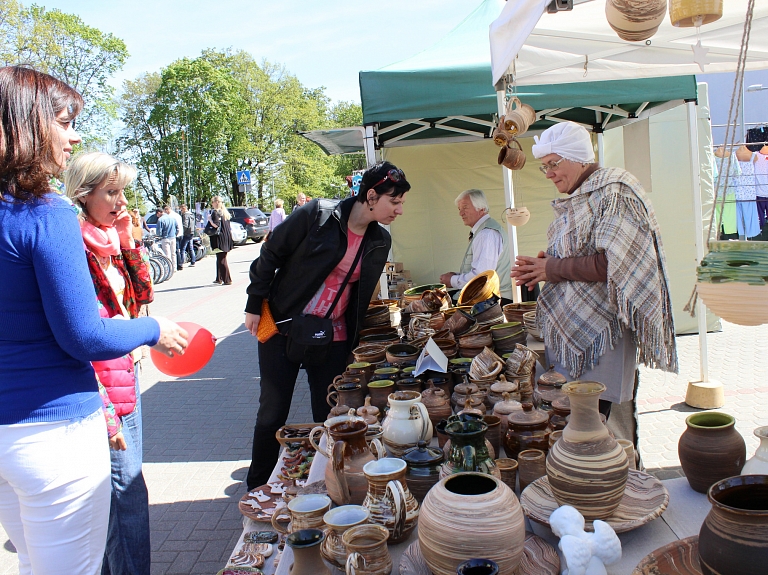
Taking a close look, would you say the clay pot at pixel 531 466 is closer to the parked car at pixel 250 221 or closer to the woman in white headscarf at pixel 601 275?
the woman in white headscarf at pixel 601 275

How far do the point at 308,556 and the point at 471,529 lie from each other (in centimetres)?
40

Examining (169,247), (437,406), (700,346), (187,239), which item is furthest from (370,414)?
(187,239)

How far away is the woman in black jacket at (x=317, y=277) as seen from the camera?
9.83 feet

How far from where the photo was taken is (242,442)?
486 centimetres

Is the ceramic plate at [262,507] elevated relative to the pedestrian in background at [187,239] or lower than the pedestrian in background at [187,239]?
lower

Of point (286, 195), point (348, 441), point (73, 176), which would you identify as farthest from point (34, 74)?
point (286, 195)

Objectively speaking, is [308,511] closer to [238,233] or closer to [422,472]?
[422,472]

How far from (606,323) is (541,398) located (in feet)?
1.64

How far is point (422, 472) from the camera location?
5.49 ft

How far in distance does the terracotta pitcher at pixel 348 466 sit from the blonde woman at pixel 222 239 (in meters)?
12.2

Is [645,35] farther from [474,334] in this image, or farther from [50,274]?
[50,274]

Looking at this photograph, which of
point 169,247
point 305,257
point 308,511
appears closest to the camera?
point 308,511

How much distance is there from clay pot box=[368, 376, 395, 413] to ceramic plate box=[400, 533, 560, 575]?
107cm

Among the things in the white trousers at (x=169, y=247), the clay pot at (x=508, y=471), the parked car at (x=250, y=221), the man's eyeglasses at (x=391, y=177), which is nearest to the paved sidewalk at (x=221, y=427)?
the clay pot at (x=508, y=471)
